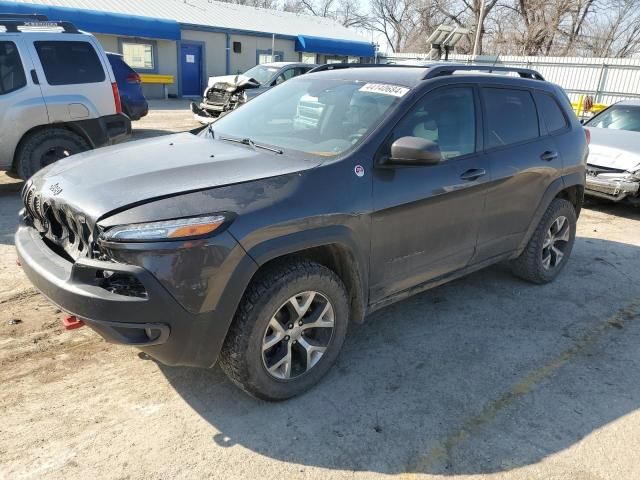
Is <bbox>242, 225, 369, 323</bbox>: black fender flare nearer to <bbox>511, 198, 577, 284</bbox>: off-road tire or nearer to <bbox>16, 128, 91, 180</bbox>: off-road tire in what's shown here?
<bbox>511, 198, 577, 284</bbox>: off-road tire

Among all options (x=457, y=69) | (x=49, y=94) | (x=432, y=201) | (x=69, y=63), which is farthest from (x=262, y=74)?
(x=432, y=201)

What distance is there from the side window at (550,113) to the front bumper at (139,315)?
3.43 m

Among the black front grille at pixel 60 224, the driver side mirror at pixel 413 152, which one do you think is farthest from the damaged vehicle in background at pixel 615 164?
the black front grille at pixel 60 224

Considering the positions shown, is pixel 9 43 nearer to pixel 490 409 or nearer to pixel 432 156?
pixel 432 156

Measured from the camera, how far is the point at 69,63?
7012mm

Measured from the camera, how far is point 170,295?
238cm

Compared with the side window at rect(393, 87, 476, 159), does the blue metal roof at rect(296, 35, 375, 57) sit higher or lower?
higher

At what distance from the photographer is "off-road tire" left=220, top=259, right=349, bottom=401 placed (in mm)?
2680

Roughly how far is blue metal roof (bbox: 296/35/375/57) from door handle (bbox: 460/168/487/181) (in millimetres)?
24249

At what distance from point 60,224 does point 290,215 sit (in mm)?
1317

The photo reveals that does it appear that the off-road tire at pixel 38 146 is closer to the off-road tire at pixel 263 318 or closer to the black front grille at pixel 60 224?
the black front grille at pixel 60 224

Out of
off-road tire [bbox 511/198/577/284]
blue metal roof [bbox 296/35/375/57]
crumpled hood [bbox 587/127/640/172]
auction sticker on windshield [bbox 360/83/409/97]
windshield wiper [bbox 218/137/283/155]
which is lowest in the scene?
off-road tire [bbox 511/198/577/284]

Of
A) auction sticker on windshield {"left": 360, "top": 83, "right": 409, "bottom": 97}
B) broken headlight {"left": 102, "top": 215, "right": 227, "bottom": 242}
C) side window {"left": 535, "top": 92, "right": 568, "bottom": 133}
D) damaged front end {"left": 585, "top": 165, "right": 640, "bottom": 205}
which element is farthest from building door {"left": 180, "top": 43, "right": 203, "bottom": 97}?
broken headlight {"left": 102, "top": 215, "right": 227, "bottom": 242}

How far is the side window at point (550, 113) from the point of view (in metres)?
4.52
